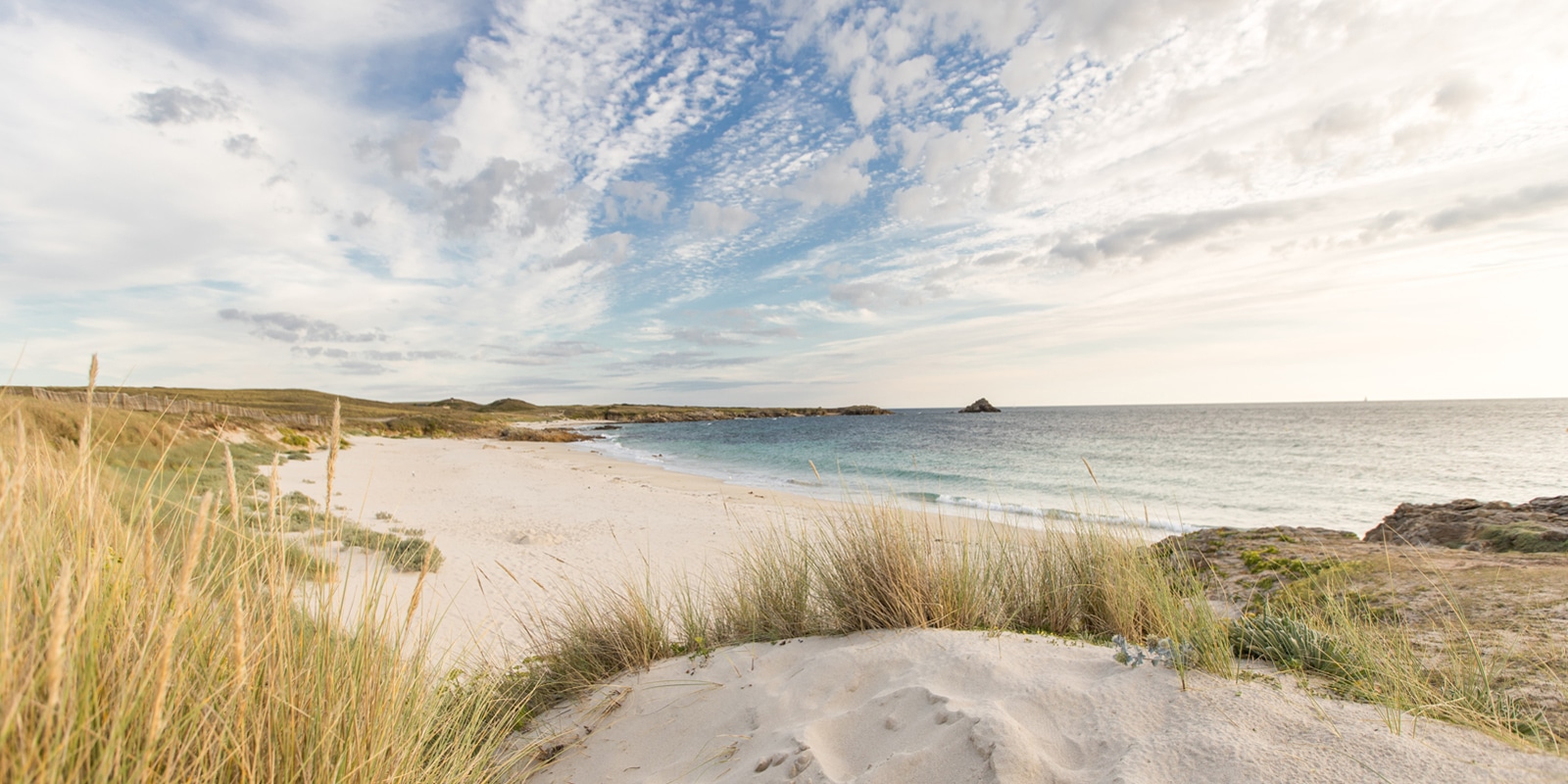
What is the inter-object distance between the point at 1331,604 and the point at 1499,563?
9.36ft

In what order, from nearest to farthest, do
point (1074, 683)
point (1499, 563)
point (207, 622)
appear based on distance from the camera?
point (207, 622)
point (1074, 683)
point (1499, 563)

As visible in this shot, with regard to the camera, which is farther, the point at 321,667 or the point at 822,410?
the point at 822,410

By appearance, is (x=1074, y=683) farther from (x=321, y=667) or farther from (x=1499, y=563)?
(x=1499, y=563)

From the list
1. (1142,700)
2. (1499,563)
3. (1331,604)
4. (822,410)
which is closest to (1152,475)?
(1499,563)

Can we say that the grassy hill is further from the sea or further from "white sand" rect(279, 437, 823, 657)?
the sea

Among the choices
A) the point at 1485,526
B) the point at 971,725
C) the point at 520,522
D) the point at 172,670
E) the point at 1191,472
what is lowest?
the point at 520,522

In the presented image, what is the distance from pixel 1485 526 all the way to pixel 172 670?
1055 centimetres

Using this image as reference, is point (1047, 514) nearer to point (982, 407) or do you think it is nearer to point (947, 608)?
point (947, 608)

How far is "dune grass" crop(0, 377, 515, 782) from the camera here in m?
1.34

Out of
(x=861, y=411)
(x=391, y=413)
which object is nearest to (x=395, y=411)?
(x=391, y=413)

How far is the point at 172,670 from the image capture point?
6.08ft

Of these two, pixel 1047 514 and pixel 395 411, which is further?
pixel 395 411

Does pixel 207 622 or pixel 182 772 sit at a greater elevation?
pixel 207 622

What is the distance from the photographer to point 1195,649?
2.86 m
